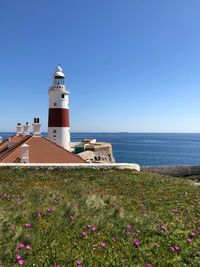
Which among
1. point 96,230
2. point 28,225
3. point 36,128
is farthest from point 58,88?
point 96,230

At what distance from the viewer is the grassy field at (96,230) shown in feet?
15.8

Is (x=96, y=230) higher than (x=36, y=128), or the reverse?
(x=36, y=128)

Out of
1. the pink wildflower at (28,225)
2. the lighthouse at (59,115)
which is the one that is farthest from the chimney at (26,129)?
the pink wildflower at (28,225)

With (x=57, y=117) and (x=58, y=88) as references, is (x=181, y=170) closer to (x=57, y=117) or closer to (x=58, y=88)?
(x=57, y=117)

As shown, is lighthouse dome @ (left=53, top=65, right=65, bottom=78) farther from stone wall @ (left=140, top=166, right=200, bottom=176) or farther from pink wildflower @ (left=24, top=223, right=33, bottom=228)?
pink wildflower @ (left=24, top=223, right=33, bottom=228)

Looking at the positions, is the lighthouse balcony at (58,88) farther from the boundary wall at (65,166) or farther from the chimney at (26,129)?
the boundary wall at (65,166)

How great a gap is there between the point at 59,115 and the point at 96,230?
26874mm

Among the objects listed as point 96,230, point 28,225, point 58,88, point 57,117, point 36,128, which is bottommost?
point 96,230

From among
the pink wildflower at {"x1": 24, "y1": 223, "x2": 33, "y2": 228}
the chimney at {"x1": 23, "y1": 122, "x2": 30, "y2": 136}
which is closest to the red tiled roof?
the chimney at {"x1": 23, "y1": 122, "x2": 30, "y2": 136}

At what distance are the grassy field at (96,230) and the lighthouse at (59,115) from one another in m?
22.5

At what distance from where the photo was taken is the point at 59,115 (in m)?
32.0

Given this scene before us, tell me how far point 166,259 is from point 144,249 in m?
0.50

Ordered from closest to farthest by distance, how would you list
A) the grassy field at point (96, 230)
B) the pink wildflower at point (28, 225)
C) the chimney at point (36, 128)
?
the grassy field at point (96, 230) → the pink wildflower at point (28, 225) → the chimney at point (36, 128)

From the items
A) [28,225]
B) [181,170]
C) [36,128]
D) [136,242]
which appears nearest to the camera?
[136,242]
